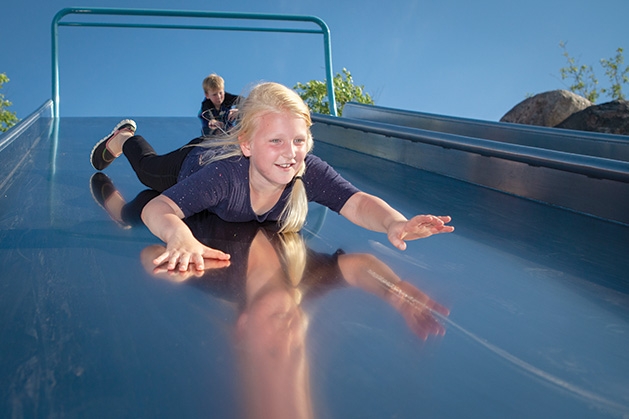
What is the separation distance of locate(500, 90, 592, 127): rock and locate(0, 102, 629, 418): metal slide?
5.84 metres

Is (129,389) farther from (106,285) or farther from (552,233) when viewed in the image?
(552,233)

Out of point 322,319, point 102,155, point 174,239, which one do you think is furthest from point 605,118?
point 322,319

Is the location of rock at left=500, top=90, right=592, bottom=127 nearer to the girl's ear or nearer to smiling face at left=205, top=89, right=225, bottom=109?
smiling face at left=205, top=89, right=225, bottom=109

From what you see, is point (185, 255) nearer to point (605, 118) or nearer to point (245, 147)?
point (245, 147)

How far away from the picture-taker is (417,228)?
154 centimetres

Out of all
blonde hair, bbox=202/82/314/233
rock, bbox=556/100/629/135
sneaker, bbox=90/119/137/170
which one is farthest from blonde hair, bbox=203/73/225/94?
rock, bbox=556/100/629/135

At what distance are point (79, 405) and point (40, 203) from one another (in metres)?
1.39

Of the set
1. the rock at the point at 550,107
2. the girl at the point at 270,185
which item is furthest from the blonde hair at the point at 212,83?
the rock at the point at 550,107

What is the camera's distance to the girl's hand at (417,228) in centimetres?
152

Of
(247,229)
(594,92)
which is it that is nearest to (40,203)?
(247,229)

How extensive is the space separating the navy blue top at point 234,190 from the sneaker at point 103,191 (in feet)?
0.72

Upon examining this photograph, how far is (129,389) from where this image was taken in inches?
31.9

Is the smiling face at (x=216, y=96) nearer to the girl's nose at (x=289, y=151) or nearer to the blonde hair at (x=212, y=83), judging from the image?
the blonde hair at (x=212, y=83)

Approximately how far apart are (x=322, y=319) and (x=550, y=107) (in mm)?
7265
